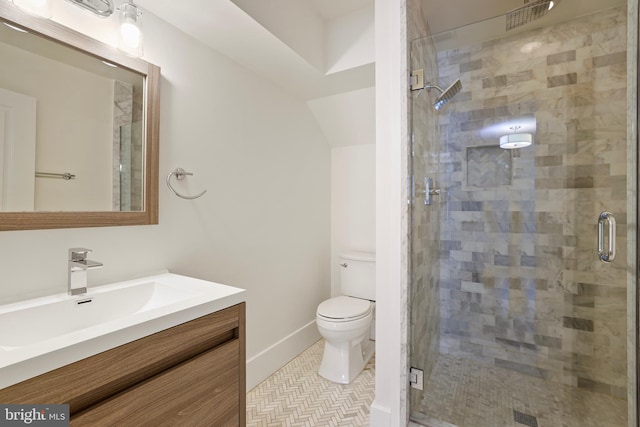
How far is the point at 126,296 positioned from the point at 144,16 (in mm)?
1232

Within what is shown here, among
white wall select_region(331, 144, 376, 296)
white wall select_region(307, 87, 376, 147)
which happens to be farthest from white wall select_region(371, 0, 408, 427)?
white wall select_region(331, 144, 376, 296)

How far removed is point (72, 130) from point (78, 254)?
474mm

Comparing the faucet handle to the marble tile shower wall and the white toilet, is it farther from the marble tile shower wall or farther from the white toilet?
the marble tile shower wall

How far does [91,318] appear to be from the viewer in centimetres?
108

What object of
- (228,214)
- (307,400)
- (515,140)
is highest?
(515,140)

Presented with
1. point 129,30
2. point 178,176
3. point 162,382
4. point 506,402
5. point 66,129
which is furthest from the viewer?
point 506,402

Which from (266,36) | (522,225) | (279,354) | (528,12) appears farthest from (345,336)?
(528,12)

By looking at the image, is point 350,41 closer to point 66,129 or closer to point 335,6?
point 335,6

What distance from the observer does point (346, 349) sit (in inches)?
77.1

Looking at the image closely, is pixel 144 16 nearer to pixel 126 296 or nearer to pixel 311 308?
pixel 126 296

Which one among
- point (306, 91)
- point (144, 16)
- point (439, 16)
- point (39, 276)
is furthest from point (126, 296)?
point (439, 16)

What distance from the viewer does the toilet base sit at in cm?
194

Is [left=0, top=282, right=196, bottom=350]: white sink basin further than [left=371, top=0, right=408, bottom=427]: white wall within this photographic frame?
No

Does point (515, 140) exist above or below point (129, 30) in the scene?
below
